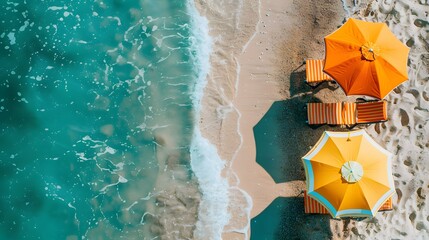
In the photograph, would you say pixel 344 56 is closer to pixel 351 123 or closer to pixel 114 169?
pixel 351 123

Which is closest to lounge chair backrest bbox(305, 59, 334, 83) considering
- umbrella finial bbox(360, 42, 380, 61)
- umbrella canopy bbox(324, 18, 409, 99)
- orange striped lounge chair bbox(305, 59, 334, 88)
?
orange striped lounge chair bbox(305, 59, 334, 88)

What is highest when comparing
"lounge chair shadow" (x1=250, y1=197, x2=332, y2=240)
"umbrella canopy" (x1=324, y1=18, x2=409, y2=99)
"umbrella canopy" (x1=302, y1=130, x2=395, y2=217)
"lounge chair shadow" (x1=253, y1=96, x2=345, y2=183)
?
"umbrella canopy" (x1=324, y1=18, x2=409, y2=99)

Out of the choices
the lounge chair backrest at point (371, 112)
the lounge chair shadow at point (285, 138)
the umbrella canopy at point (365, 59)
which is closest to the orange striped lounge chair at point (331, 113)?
the lounge chair backrest at point (371, 112)

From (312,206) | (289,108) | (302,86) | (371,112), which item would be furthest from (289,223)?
(302,86)

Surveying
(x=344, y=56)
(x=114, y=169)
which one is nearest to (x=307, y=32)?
(x=344, y=56)

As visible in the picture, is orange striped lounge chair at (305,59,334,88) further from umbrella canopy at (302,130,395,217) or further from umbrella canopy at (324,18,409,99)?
umbrella canopy at (302,130,395,217)

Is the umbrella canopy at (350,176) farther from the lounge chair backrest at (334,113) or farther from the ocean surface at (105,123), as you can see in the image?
the ocean surface at (105,123)

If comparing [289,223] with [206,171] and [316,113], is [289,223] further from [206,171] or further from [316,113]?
[316,113]
